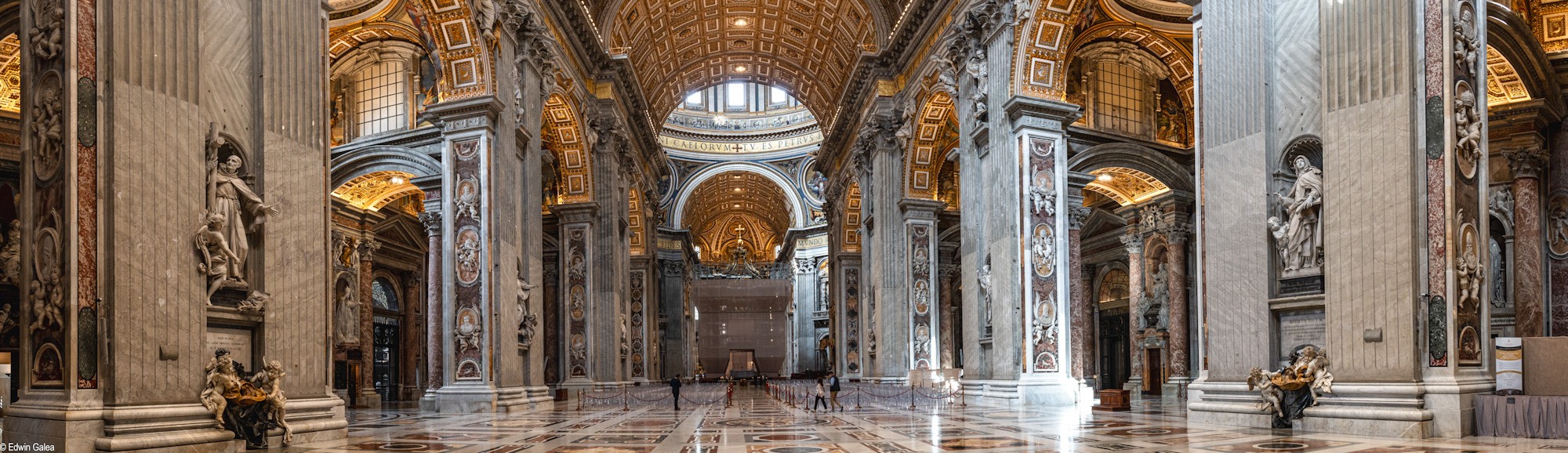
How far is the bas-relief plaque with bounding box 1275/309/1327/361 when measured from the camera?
1145 cm

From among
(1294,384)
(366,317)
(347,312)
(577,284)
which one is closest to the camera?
(1294,384)

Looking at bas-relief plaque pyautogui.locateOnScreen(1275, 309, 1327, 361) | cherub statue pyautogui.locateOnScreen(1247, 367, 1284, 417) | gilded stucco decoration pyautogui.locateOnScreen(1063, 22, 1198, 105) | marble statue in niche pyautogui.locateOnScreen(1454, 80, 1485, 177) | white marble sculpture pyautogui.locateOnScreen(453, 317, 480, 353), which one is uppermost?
gilded stucco decoration pyautogui.locateOnScreen(1063, 22, 1198, 105)

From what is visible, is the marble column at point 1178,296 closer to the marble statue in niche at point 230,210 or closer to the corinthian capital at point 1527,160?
the corinthian capital at point 1527,160

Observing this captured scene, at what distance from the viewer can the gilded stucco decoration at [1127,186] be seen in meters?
25.4

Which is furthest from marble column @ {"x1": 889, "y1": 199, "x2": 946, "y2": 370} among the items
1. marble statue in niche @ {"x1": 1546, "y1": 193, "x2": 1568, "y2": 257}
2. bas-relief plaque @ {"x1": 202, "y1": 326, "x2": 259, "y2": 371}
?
bas-relief plaque @ {"x1": 202, "y1": 326, "x2": 259, "y2": 371}

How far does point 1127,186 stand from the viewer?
2697 cm

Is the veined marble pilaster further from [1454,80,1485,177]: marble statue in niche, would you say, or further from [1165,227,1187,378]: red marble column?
[1454,80,1485,177]: marble statue in niche

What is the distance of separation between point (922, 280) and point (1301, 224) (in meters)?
18.5

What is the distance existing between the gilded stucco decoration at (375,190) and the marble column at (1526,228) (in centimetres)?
2166

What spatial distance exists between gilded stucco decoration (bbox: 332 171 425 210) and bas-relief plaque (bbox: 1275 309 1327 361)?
18.8 metres

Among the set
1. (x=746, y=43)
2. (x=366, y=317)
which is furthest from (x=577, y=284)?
(x=746, y=43)

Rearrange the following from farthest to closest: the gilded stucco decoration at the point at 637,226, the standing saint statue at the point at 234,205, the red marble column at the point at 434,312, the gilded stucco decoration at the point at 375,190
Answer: the gilded stucco decoration at the point at 637,226
the gilded stucco decoration at the point at 375,190
the red marble column at the point at 434,312
the standing saint statue at the point at 234,205

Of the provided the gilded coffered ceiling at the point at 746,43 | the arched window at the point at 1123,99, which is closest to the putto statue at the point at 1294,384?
the arched window at the point at 1123,99

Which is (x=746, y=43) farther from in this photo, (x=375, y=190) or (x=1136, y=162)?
(x=1136, y=162)
